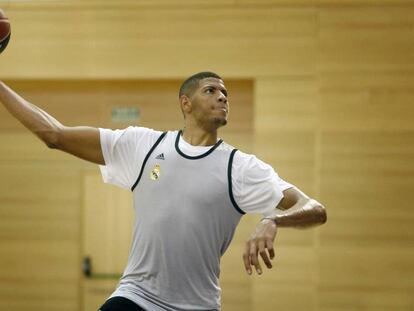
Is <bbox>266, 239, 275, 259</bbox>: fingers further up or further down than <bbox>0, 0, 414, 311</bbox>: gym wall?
further down

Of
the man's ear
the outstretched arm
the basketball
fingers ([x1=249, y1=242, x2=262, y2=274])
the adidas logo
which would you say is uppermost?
the basketball

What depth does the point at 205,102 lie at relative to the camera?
3695 mm

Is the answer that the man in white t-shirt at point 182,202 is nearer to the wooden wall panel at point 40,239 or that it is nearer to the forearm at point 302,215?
the forearm at point 302,215

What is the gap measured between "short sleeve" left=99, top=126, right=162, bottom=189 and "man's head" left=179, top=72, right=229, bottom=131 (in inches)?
8.7

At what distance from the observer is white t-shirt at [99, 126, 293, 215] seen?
3430mm

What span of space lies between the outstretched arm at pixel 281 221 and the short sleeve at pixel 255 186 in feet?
0.14

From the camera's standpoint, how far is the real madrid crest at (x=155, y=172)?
139 inches

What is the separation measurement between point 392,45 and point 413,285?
82.8 inches

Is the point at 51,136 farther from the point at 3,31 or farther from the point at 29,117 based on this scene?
the point at 3,31

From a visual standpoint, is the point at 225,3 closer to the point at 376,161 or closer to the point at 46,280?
the point at 376,161

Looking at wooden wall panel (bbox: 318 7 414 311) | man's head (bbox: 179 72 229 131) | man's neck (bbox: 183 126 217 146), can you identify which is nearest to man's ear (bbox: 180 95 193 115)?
man's head (bbox: 179 72 229 131)

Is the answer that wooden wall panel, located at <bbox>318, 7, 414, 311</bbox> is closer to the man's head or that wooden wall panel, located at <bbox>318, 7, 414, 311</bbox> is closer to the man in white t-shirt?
the man's head

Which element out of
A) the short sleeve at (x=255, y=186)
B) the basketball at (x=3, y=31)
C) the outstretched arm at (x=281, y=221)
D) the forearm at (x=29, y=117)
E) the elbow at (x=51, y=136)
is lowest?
the outstretched arm at (x=281, y=221)

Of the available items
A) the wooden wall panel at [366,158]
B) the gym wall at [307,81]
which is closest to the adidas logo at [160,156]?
the gym wall at [307,81]
